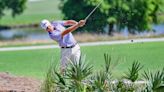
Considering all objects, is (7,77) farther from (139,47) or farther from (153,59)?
(139,47)

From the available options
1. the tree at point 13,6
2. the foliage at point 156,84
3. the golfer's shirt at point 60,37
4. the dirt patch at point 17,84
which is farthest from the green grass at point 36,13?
the foliage at point 156,84

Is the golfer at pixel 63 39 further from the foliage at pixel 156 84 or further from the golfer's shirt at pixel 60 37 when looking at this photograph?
the foliage at pixel 156 84

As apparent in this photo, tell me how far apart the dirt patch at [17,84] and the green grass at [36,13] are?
57.7 metres

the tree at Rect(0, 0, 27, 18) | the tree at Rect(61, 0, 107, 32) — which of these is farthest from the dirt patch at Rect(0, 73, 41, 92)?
the tree at Rect(0, 0, 27, 18)

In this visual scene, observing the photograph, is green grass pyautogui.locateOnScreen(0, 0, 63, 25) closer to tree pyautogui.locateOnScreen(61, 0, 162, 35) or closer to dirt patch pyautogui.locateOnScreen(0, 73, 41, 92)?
tree pyautogui.locateOnScreen(61, 0, 162, 35)

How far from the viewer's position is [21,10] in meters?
90.8

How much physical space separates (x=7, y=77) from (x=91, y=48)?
11.6 m

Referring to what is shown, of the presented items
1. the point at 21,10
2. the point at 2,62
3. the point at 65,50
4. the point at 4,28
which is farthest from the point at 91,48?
the point at 21,10

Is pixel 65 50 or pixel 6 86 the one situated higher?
pixel 65 50

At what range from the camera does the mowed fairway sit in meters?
17.0

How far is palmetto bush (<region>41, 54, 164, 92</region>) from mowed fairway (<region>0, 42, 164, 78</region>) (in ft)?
22.0

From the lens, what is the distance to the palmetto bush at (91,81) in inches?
325

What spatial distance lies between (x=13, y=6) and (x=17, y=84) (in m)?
77.1

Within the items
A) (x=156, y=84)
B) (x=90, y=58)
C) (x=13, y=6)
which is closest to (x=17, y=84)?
(x=156, y=84)
